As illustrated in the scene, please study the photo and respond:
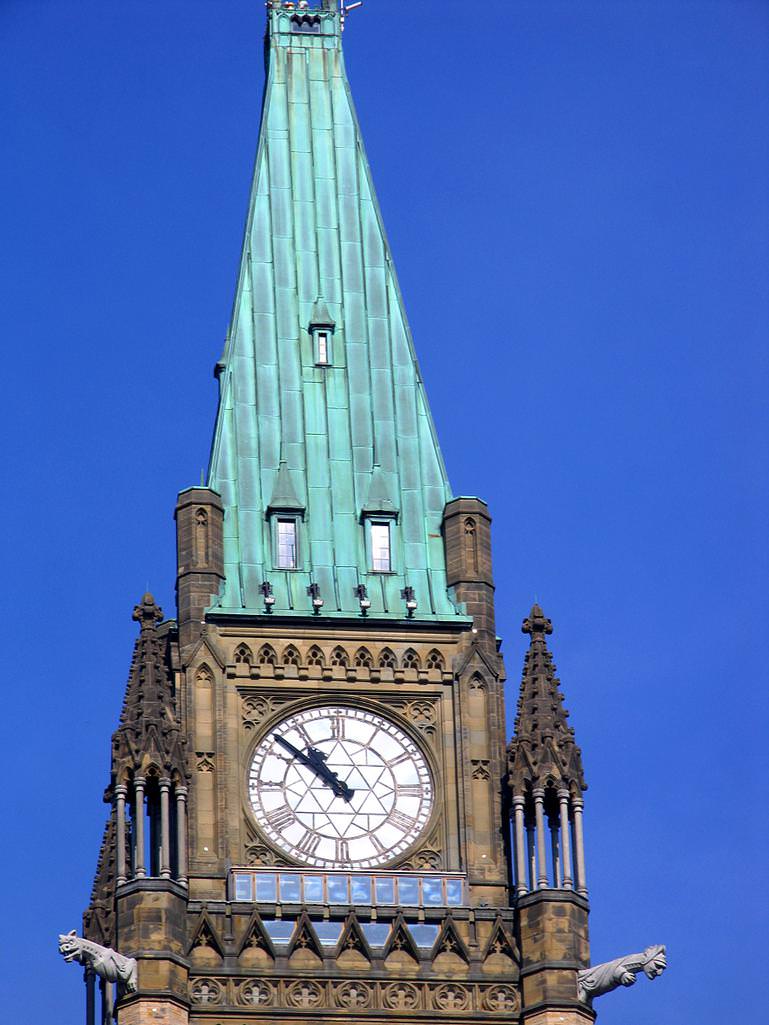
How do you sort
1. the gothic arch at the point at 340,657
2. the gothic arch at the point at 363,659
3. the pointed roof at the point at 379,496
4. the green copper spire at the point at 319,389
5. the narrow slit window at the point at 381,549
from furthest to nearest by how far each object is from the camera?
the pointed roof at the point at 379,496, the narrow slit window at the point at 381,549, the green copper spire at the point at 319,389, the gothic arch at the point at 363,659, the gothic arch at the point at 340,657

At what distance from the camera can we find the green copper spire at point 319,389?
75.6 metres

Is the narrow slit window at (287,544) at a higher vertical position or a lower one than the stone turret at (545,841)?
higher

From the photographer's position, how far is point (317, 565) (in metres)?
75.6

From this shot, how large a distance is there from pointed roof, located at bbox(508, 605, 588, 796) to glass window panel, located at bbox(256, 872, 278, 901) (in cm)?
419

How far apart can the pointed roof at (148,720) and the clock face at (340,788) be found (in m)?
1.62

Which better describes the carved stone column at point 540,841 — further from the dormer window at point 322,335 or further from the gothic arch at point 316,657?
the dormer window at point 322,335

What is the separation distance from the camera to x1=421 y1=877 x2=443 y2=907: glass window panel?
236ft

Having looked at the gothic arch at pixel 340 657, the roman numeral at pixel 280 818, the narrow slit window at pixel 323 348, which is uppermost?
the narrow slit window at pixel 323 348

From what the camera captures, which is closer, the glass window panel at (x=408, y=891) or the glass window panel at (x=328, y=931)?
the glass window panel at (x=328, y=931)

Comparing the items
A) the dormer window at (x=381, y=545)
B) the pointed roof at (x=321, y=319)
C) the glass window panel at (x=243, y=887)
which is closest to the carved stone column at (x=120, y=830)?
the glass window panel at (x=243, y=887)

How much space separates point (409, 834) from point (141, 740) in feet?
15.3

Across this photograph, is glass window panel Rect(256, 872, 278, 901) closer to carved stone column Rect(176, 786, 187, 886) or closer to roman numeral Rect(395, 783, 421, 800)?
carved stone column Rect(176, 786, 187, 886)

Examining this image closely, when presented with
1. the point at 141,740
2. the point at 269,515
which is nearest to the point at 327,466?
the point at 269,515

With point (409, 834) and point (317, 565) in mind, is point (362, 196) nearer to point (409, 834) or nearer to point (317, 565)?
point (317, 565)
